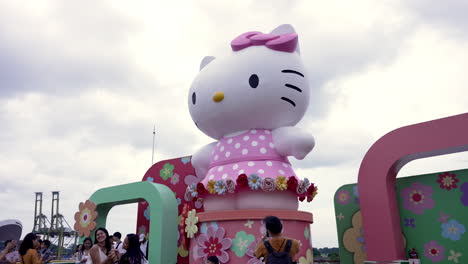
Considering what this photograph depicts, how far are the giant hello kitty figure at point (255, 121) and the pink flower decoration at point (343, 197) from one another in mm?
1452

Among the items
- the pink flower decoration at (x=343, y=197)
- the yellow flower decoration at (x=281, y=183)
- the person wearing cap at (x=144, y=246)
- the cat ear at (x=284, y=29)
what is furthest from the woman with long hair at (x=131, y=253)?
the pink flower decoration at (x=343, y=197)

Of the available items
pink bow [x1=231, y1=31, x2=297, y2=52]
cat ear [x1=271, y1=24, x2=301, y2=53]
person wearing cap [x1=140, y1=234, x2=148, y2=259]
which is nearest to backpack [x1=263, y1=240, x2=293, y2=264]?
pink bow [x1=231, y1=31, x2=297, y2=52]

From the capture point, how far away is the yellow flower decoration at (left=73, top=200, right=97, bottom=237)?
795cm

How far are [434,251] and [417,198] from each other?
0.81 m

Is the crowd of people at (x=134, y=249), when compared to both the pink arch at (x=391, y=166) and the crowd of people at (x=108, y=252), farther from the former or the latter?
the pink arch at (x=391, y=166)

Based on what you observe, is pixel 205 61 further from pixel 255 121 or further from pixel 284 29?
pixel 255 121

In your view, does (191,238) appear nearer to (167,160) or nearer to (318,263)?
(318,263)

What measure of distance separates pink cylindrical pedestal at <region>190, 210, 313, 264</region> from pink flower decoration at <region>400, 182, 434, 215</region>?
1.63 metres

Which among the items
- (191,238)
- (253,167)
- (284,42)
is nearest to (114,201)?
(191,238)

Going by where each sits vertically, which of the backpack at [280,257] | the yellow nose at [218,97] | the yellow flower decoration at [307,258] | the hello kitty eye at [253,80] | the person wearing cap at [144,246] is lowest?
the yellow flower decoration at [307,258]

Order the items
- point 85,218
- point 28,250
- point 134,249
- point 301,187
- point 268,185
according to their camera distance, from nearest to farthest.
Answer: point 134,249 < point 28,250 < point 268,185 < point 301,187 < point 85,218

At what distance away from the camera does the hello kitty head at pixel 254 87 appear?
5.80 metres

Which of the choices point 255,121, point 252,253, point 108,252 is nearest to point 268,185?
point 252,253

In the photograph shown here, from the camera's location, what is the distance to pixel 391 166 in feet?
18.5
